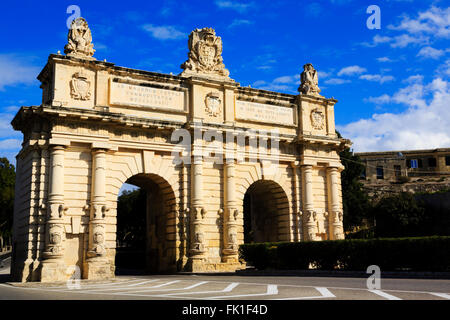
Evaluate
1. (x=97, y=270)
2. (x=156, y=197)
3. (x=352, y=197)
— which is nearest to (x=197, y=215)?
(x=156, y=197)

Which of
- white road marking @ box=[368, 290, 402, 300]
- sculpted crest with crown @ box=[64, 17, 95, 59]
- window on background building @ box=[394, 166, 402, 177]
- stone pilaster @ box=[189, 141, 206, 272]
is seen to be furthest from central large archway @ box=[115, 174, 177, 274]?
window on background building @ box=[394, 166, 402, 177]

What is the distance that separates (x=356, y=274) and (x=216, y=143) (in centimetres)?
1016

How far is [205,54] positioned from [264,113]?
476 centimetres

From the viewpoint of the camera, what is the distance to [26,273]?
19.5 metres

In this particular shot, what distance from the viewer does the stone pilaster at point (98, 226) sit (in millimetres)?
20359

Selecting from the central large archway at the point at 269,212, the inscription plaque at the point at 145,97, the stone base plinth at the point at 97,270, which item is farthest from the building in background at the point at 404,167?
the stone base plinth at the point at 97,270

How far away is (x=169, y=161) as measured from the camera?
23906mm

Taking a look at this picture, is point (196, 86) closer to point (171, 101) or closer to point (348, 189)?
point (171, 101)

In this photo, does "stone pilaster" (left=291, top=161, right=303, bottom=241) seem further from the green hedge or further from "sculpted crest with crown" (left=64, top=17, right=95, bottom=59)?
"sculpted crest with crown" (left=64, top=17, right=95, bottom=59)

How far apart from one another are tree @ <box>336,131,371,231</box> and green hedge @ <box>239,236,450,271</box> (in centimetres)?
2610

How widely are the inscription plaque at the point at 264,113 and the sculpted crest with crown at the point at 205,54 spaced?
2.12 meters

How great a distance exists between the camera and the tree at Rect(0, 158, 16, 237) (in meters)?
51.5

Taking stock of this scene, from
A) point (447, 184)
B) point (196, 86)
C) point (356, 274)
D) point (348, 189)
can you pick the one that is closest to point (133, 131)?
point (196, 86)
